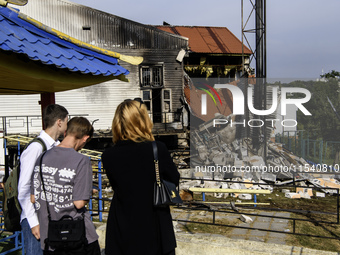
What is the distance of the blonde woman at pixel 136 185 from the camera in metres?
2.67

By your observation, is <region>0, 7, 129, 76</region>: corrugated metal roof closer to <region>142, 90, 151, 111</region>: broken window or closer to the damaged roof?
the damaged roof

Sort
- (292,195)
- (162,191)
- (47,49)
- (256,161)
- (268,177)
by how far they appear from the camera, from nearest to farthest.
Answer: (162,191) → (47,49) → (292,195) → (268,177) → (256,161)

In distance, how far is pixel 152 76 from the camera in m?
20.0

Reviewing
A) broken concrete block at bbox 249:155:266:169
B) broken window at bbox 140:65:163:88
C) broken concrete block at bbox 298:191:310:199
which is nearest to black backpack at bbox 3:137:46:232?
broken concrete block at bbox 298:191:310:199

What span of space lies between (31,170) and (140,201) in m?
1.22

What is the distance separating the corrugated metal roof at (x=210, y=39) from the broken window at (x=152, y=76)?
506cm

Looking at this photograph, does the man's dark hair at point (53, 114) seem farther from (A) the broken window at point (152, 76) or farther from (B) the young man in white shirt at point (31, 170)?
(A) the broken window at point (152, 76)

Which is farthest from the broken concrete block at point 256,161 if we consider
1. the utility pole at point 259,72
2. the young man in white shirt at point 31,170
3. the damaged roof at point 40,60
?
the young man in white shirt at point 31,170

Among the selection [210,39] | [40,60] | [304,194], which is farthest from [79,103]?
[40,60]

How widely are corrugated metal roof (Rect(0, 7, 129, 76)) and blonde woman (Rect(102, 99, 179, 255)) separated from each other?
4.32 ft

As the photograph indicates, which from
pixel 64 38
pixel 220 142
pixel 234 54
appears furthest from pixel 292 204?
pixel 234 54

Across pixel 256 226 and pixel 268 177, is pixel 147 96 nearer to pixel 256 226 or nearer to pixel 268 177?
pixel 268 177

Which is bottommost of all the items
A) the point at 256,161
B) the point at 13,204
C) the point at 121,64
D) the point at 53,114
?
the point at 256,161

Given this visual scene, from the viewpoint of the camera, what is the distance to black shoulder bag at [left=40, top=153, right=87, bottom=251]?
2.89 meters
